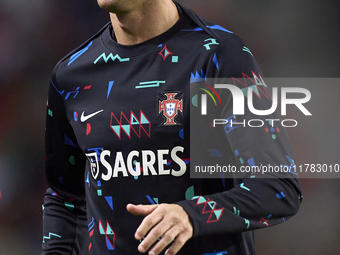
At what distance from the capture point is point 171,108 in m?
1.32

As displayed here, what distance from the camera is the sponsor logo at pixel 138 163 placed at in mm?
1317

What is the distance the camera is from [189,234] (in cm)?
105

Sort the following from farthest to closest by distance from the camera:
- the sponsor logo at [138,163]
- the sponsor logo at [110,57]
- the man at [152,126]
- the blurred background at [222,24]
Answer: the blurred background at [222,24] < the sponsor logo at [110,57] < the sponsor logo at [138,163] < the man at [152,126]

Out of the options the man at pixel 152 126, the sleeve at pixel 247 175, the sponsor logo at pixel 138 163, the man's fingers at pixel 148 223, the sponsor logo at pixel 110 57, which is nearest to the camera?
the man's fingers at pixel 148 223

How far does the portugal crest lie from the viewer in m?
1.32

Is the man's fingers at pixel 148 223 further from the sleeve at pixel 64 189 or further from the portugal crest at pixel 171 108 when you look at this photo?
the sleeve at pixel 64 189

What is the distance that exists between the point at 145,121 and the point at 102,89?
17 centimetres

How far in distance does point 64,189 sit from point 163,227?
27.8 inches

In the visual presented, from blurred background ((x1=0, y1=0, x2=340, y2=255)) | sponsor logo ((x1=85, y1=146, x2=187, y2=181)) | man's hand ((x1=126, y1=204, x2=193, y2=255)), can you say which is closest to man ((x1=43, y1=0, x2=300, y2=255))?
sponsor logo ((x1=85, y1=146, x2=187, y2=181))

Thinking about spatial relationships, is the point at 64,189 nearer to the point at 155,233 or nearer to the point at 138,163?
the point at 138,163

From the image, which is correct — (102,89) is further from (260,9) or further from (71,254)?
(260,9)

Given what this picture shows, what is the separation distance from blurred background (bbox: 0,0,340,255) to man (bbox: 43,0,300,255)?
113cm

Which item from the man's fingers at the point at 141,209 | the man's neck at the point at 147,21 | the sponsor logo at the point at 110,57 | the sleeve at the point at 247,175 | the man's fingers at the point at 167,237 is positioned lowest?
the man's fingers at the point at 167,237

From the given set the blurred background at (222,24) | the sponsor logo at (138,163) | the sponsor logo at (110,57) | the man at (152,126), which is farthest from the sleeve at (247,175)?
the blurred background at (222,24)
